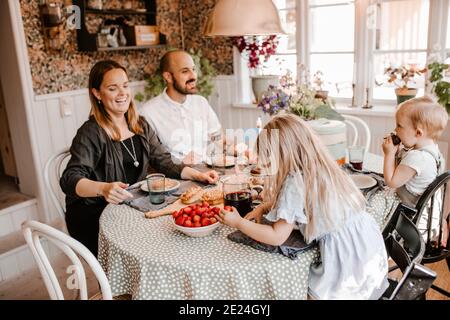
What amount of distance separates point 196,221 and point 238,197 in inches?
8.5

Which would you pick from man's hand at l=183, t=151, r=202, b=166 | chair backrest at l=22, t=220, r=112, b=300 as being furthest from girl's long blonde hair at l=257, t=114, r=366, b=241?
man's hand at l=183, t=151, r=202, b=166

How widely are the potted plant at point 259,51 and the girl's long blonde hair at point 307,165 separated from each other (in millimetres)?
2418

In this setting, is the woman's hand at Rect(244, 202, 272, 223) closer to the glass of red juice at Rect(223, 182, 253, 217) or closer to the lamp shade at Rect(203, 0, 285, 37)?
the glass of red juice at Rect(223, 182, 253, 217)

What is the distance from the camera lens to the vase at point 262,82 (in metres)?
3.76

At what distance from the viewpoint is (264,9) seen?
1.70 meters

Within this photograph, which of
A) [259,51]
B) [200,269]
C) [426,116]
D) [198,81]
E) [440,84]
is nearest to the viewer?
[200,269]

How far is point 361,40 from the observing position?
3469 millimetres

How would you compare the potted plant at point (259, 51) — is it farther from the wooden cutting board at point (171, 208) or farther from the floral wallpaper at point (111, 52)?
the wooden cutting board at point (171, 208)

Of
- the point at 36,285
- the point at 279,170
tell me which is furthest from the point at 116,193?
the point at 36,285

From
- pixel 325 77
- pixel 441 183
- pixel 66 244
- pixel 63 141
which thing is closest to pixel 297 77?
pixel 325 77

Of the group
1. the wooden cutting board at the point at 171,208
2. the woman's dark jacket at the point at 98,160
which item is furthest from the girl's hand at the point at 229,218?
the woman's dark jacket at the point at 98,160

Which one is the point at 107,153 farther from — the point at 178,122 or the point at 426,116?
the point at 426,116

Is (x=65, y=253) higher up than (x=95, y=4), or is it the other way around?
(x=95, y=4)

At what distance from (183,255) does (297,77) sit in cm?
279
